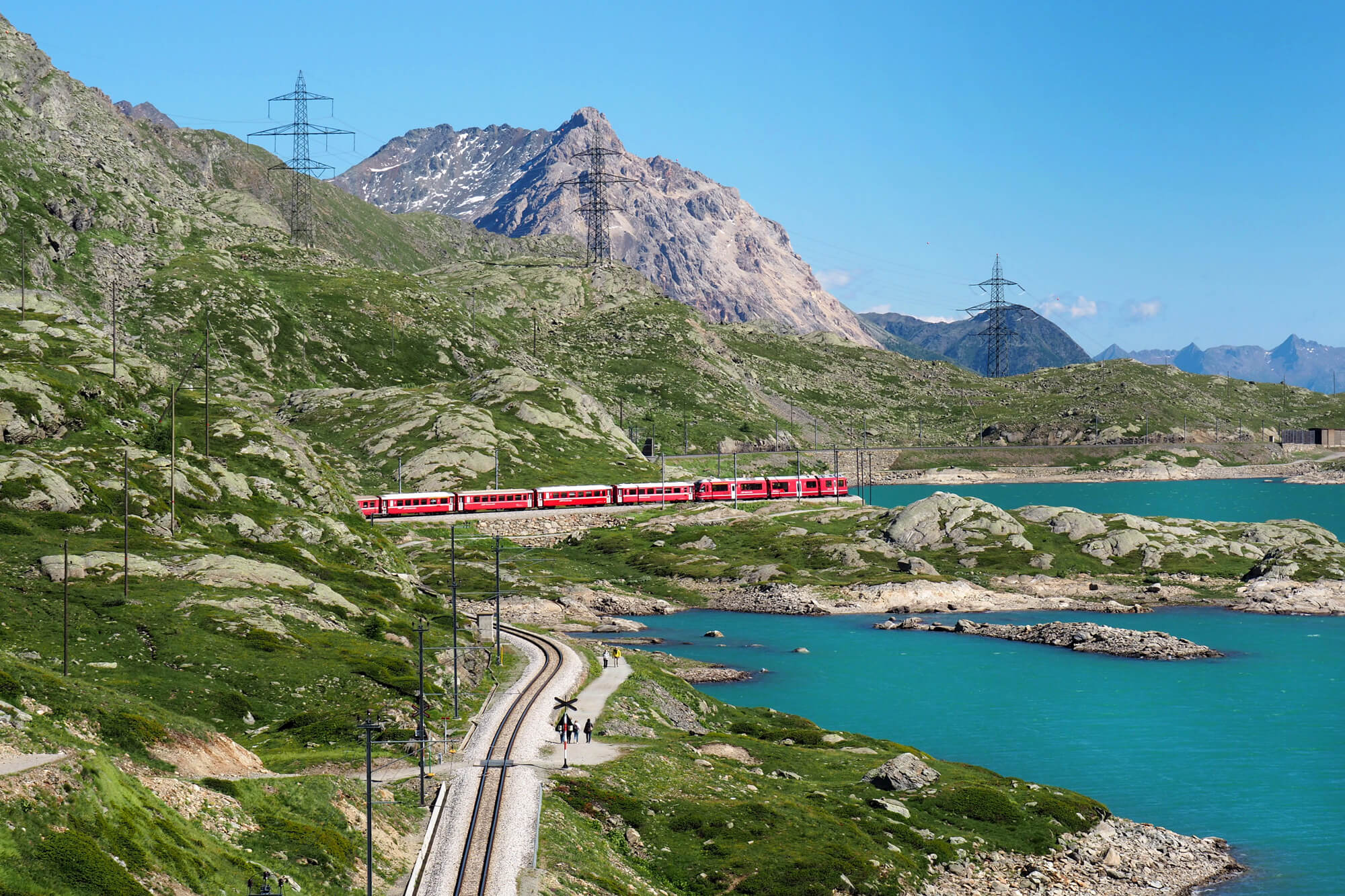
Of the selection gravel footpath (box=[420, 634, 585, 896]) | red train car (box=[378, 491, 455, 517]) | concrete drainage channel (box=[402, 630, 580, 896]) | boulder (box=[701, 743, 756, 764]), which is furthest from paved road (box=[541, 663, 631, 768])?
red train car (box=[378, 491, 455, 517])

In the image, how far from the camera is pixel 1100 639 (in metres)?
132

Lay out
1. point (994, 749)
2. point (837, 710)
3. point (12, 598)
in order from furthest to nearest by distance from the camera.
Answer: point (837, 710)
point (994, 749)
point (12, 598)

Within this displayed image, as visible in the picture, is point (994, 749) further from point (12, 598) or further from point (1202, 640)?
point (12, 598)

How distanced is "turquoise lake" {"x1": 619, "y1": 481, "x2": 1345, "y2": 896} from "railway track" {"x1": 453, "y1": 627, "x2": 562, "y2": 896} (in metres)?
31.1

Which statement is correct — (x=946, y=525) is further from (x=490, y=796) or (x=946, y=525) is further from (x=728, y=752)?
(x=490, y=796)

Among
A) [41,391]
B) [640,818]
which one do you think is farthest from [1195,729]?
[41,391]

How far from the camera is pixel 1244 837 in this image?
74938mm

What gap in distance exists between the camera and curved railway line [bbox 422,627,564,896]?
48.1 meters

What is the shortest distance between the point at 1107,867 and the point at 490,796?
117 feet

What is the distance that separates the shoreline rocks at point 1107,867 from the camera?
2478 inches

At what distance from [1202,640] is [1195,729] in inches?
1573

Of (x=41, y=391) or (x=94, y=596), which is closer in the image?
(x=94, y=596)

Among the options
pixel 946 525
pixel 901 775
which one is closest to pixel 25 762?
pixel 901 775

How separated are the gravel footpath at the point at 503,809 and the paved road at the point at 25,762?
1537 cm
